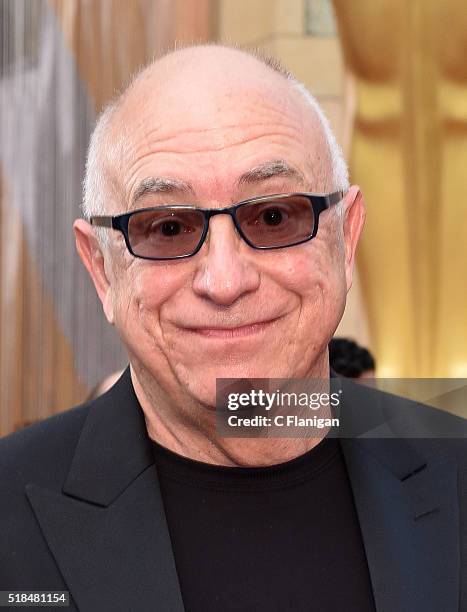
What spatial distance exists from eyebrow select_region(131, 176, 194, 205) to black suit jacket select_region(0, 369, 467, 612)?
11.3 inches

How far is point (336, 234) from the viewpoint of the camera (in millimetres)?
1383

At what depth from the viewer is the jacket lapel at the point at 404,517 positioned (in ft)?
4.10

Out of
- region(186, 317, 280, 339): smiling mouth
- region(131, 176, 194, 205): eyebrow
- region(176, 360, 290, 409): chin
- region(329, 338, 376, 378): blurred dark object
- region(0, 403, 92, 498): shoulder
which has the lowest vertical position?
region(0, 403, 92, 498): shoulder

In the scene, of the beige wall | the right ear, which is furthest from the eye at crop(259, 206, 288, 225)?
the beige wall

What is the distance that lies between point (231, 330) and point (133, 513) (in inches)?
9.5

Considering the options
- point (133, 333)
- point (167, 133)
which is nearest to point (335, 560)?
point (133, 333)

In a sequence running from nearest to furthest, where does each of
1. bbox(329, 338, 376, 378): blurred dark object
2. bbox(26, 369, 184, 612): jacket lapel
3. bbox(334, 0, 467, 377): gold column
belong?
bbox(26, 369, 184, 612): jacket lapel → bbox(329, 338, 376, 378): blurred dark object → bbox(334, 0, 467, 377): gold column

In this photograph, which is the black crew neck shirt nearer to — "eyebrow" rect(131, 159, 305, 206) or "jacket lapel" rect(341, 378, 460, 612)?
"jacket lapel" rect(341, 378, 460, 612)

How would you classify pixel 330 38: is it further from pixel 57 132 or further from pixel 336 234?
pixel 336 234

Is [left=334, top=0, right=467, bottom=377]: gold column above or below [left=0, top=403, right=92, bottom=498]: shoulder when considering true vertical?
above

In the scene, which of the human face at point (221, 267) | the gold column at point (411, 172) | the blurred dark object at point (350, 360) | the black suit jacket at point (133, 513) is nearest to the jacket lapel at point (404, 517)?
the black suit jacket at point (133, 513)

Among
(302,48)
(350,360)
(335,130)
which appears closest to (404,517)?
(350,360)

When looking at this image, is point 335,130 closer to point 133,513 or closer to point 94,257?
point 94,257

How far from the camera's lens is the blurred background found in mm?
3037
